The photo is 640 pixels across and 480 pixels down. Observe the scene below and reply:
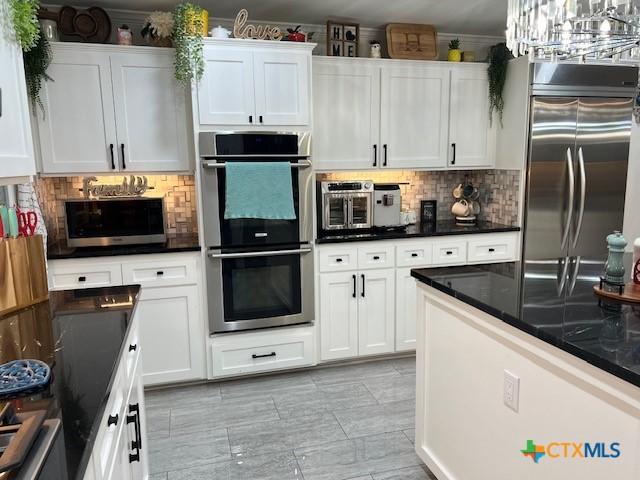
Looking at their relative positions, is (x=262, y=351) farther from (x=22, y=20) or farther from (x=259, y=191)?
(x=22, y=20)

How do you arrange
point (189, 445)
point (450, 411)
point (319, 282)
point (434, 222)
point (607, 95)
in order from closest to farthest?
1. point (450, 411)
2. point (189, 445)
3. point (319, 282)
4. point (607, 95)
5. point (434, 222)

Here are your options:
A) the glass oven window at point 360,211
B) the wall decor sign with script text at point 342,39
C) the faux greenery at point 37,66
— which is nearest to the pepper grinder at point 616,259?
the glass oven window at point 360,211

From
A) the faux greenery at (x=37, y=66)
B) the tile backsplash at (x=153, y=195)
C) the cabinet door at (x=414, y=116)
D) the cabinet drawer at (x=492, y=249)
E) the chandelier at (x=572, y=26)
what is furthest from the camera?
the cabinet drawer at (x=492, y=249)

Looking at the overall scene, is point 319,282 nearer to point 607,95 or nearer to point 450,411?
point 450,411

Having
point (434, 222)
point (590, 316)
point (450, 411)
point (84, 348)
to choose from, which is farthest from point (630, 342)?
point (434, 222)

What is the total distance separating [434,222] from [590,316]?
2526 mm

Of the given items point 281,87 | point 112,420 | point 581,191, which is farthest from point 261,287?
point 581,191

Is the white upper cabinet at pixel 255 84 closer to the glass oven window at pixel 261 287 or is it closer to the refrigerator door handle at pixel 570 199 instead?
the glass oven window at pixel 261 287

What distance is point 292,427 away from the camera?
271 cm

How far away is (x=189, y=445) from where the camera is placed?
2.55 m

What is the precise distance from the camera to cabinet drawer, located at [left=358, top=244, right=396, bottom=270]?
339cm

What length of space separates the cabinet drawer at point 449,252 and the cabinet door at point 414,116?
2.12 feet

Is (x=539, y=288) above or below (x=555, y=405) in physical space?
above

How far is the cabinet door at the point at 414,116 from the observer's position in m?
3.54
